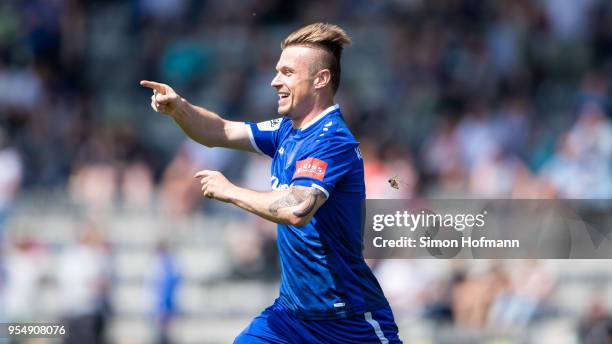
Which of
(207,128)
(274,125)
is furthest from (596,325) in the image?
(207,128)

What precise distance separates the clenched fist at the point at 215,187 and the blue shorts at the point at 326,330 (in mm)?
978

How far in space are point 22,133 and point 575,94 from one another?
7.13 m

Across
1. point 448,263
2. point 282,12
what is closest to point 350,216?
point 448,263

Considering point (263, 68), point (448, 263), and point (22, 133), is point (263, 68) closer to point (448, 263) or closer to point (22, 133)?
point (22, 133)

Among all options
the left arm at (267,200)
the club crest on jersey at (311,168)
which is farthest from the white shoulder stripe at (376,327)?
the club crest on jersey at (311,168)

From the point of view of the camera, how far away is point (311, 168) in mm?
6793

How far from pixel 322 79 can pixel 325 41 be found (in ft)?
0.73

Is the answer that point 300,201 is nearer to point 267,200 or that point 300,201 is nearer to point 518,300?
point 267,200

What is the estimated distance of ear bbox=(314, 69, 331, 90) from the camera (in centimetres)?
718

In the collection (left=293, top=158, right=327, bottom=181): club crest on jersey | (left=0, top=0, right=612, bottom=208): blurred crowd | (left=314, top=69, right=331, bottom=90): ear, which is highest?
(left=0, top=0, right=612, bottom=208): blurred crowd

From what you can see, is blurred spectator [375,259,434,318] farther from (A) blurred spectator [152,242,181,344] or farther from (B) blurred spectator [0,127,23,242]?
(B) blurred spectator [0,127,23,242]

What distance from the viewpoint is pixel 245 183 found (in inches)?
573

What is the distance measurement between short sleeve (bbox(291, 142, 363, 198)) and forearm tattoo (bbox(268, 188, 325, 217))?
Result: 0.05 metres

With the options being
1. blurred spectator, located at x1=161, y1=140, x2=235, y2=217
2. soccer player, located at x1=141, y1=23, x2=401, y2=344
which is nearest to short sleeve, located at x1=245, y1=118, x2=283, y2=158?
soccer player, located at x1=141, y1=23, x2=401, y2=344
